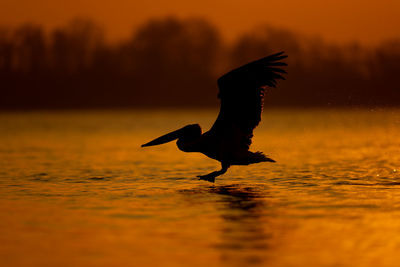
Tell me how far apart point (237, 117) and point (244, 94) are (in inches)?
19.1

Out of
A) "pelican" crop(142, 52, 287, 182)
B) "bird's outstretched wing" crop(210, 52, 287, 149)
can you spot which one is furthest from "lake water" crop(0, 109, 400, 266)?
"bird's outstretched wing" crop(210, 52, 287, 149)

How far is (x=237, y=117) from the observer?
14.2 meters

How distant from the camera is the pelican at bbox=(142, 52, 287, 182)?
1365 centimetres

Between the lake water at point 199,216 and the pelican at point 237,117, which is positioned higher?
the pelican at point 237,117

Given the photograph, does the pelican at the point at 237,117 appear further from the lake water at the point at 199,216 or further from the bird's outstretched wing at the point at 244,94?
the lake water at the point at 199,216

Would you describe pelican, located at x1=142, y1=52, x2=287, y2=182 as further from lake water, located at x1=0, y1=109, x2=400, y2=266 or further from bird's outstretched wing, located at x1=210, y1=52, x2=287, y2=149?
lake water, located at x1=0, y1=109, x2=400, y2=266

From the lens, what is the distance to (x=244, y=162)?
47.1ft

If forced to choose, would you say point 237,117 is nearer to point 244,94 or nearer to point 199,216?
point 244,94

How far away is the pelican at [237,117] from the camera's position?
13.6m

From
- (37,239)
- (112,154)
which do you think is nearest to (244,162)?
(37,239)

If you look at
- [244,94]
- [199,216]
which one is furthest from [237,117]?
[199,216]

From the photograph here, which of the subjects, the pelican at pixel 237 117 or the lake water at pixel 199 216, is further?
the pelican at pixel 237 117

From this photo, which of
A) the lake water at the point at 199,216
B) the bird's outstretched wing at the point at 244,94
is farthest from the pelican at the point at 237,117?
the lake water at the point at 199,216

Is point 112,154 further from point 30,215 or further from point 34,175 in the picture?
point 30,215
